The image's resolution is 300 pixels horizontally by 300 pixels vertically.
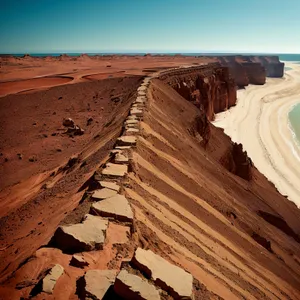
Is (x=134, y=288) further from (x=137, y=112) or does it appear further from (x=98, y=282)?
(x=137, y=112)

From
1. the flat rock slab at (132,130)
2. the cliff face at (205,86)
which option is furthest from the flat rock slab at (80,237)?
the cliff face at (205,86)

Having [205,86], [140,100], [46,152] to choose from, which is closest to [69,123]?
[46,152]

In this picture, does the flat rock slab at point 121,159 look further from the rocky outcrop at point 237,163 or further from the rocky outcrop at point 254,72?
the rocky outcrop at point 254,72

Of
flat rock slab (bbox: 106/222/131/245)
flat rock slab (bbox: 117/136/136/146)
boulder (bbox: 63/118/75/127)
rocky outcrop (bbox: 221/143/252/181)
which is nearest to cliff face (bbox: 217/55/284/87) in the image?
rocky outcrop (bbox: 221/143/252/181)

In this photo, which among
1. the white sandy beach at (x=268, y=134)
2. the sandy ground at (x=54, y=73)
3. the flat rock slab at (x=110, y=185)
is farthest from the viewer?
the sandy ground at (x=54, y=73)

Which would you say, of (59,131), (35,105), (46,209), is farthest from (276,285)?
(35,105)

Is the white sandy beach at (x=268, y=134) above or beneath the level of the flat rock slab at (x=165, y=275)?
beneath
